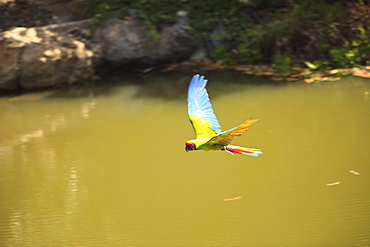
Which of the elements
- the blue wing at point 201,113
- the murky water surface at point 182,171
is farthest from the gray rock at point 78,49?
the blue wing at point 201,113

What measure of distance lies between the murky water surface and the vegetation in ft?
2.19

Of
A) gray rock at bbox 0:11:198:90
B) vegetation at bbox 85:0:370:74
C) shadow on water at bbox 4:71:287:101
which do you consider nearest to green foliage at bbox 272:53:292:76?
vegetation at bbox 85:0:370:74

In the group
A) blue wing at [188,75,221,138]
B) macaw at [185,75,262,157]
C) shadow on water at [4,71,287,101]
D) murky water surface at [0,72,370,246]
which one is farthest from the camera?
shadow on water at [4,71,287,101]

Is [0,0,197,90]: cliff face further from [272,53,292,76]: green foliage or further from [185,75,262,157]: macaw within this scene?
[185,75,262,157]: macaw

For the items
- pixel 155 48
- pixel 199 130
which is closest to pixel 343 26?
pixel 155 48

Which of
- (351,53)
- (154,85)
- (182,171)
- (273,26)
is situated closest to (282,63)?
(273,26)

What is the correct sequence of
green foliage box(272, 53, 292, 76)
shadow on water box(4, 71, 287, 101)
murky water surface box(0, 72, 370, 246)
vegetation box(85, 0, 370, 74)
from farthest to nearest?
1. vegetation box(85, 0, 370, 74)
2. green foliage box(272, 53, 292, 76)
3. shadow on water box(4, 71, 287, 101)
4. murky water surface box(0, 72, 370, 246)

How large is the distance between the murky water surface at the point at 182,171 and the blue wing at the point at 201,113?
2.38 feet

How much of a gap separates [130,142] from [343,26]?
3.37 m

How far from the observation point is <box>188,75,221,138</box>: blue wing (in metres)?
3.05

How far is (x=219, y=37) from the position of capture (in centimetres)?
675

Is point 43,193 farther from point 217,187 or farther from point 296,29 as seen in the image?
point 296,29

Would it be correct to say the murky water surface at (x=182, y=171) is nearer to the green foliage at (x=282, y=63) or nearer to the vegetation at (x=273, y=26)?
the green foliage at (x=282, y=63)

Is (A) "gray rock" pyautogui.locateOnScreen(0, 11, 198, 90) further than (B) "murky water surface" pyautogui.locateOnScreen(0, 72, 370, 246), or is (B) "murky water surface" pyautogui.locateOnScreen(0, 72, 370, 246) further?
(A) "gray rock" pyautogui.locateOnScreen(0, 11, 198, 90)
